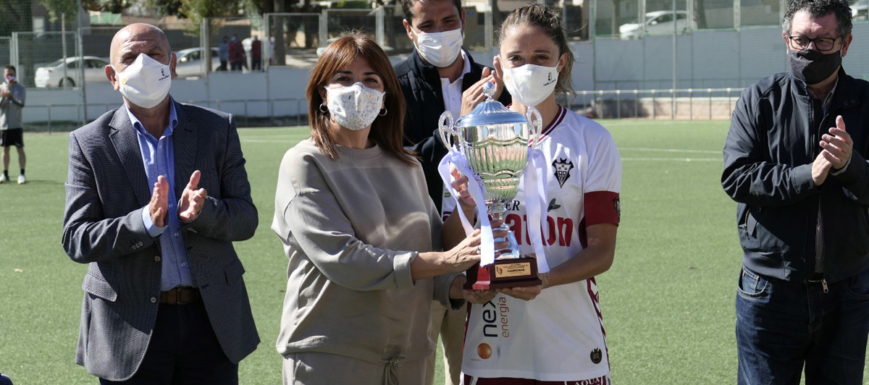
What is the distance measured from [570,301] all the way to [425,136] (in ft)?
4.77

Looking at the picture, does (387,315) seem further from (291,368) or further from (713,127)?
(713,127)

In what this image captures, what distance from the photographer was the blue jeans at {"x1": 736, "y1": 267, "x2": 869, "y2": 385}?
4305 millimetres

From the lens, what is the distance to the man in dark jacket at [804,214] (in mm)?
4242

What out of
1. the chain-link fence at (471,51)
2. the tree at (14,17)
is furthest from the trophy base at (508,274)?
the tree at (14,17)

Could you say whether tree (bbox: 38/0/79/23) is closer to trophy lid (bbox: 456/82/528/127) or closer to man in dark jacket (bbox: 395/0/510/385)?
man in dark jacket (bbox: 395/0/510/385)

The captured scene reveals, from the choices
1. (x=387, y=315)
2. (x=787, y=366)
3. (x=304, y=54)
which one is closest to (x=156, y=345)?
(x=387, y=315)

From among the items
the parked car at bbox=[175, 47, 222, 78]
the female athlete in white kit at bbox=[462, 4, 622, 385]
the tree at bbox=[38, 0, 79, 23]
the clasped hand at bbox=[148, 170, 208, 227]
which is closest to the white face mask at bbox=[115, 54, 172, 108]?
the clasped hand at bbox=[148, 170, 208, 227]

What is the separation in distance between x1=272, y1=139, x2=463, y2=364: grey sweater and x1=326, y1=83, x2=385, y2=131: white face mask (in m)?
0.10

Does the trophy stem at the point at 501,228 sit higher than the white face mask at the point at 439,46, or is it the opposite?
the white face mask at the point at 439,46

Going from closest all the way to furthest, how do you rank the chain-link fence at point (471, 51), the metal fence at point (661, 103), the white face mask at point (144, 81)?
the white face mask at point (144, 81) < the metal fence at point (661, 103) < the chain-link fence at point (471, 51)

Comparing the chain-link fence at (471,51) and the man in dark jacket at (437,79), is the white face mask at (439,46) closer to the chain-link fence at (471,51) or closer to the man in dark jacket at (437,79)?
the man in dark jacket at (437,79)

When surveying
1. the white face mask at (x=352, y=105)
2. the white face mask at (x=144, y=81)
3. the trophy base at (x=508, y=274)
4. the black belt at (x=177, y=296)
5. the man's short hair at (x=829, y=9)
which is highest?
the man's short hair at (x=829, y=9)

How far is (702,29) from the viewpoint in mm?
37906

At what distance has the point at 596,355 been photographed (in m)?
3.71
